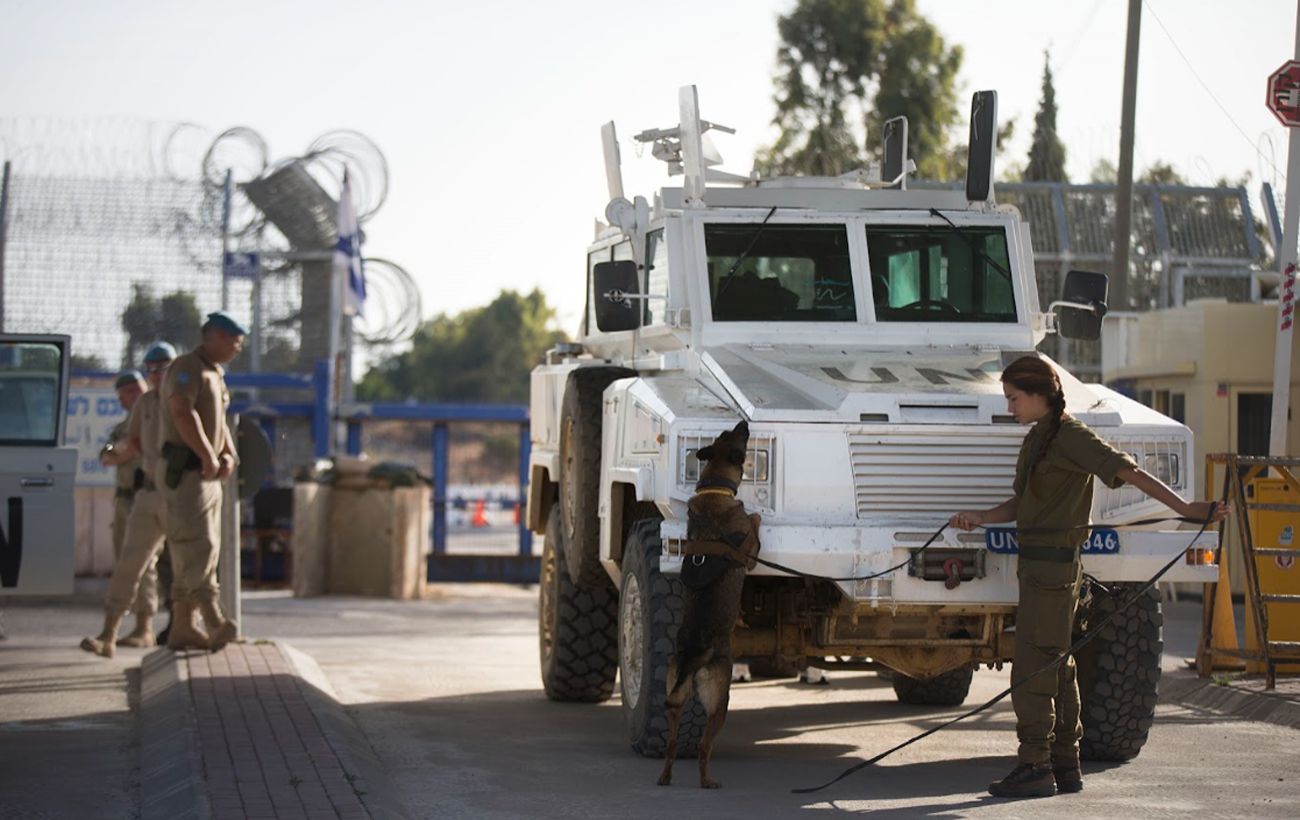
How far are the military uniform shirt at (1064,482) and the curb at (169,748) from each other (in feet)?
10.9

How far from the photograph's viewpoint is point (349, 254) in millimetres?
24938

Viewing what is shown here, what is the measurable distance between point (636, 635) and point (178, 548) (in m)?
3.90

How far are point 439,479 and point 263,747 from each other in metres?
16.8

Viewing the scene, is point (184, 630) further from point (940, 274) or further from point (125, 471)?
point (940, 274)

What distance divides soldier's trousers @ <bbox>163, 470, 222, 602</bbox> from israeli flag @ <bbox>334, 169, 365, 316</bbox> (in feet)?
42.5

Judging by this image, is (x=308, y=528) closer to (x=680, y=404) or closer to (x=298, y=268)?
(x=298, y=268)

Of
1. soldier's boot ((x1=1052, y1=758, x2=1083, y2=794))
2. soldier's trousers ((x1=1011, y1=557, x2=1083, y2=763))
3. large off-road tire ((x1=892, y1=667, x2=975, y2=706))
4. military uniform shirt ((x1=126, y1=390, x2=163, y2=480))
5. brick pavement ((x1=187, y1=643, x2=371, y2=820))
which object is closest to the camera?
brick pavement ((x1=187, y1=643, x2=371, y2=820))

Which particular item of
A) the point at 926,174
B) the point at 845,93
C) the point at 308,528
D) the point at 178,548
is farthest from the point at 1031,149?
the point at 178,548

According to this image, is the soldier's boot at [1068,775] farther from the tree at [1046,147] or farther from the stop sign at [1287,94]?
the tree at [1046,147]

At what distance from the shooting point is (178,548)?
1200cm

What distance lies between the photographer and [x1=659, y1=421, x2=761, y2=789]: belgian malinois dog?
8164 millimetres

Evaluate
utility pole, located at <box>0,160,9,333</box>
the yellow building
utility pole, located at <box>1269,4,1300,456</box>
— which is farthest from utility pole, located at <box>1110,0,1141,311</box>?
utility pole, located at <box>0,160,9,333</box>

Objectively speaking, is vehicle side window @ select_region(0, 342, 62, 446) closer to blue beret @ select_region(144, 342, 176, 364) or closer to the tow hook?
blue beret @ select_region(144, 342, 176, 364)

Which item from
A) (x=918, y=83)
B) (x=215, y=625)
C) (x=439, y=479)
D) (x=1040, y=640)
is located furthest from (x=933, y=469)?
(x=918, y=83)
